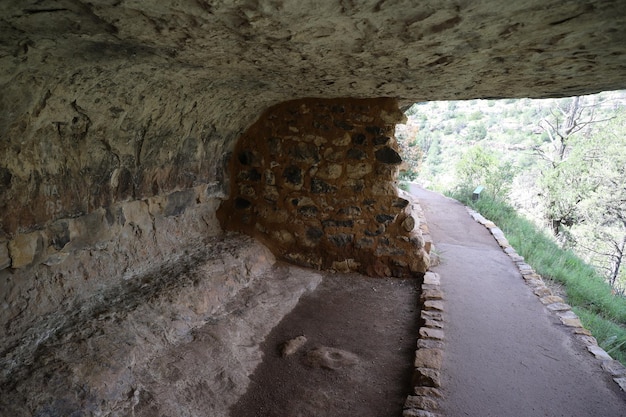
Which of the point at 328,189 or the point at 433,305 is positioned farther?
the point at 328,189

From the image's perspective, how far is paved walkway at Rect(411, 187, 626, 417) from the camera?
224 centimetres

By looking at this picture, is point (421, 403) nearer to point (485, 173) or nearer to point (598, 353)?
point (598, 353)

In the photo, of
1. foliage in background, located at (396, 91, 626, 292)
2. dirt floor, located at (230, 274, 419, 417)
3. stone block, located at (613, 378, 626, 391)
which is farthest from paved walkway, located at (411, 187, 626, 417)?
foliage in background, located at (396, 91, 626, 292)

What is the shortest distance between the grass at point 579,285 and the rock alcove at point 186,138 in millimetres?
1882

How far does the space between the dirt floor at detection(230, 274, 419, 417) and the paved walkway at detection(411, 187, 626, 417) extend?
32cm

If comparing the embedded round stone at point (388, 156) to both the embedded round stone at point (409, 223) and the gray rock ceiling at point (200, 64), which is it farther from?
the gray rock ceiling at point (200, 64)

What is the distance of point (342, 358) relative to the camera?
8.84 feet

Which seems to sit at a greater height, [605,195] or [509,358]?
[605,195]

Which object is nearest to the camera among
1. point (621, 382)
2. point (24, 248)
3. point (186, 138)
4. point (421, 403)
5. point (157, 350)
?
point (24, 248)

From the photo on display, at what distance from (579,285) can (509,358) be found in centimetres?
303

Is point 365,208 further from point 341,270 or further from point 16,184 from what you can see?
point 16,184

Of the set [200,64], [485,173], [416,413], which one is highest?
[200,64]

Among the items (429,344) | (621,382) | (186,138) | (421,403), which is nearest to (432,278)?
(429,344)

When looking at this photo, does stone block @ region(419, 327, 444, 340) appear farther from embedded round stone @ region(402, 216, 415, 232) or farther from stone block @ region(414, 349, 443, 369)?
embedded round stone @ region(402, 216, 415, 232)
